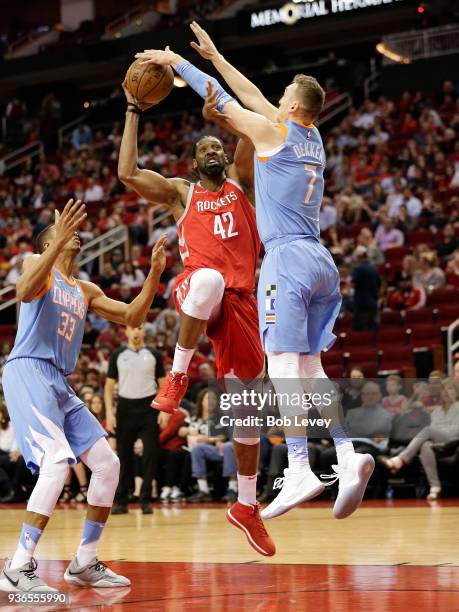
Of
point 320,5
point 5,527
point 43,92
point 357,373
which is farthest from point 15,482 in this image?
point 43,92

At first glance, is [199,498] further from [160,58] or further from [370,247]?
[160,58]

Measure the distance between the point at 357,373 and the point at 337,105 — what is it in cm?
1345

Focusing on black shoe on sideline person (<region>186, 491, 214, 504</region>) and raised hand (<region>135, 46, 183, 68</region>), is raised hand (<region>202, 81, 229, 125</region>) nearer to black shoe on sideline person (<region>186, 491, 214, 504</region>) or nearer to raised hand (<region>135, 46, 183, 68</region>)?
raised hand (<region>135, 46, 183, 68</region>)

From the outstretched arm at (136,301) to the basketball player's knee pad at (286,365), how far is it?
0.98m

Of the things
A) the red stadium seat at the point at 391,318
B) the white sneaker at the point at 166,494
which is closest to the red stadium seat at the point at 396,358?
the red stadium seat at the point at 391,318

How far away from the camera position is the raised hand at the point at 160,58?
245 inches

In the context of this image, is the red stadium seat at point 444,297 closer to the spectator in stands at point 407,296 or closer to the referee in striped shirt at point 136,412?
the spectator in stands at point 407,296

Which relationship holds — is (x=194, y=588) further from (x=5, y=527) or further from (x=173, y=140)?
(x=173, y=140)

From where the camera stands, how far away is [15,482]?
1384 centimetres

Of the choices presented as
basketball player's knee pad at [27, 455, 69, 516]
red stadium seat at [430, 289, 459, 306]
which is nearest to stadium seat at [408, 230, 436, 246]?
red stadium seat at [430, 289, 459, 306]

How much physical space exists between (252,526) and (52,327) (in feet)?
5.55

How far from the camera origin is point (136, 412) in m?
11.5

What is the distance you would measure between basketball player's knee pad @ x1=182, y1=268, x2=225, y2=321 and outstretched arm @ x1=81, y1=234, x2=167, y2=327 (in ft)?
0.84

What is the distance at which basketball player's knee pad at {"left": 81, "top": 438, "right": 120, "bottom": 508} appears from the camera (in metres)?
6.25
